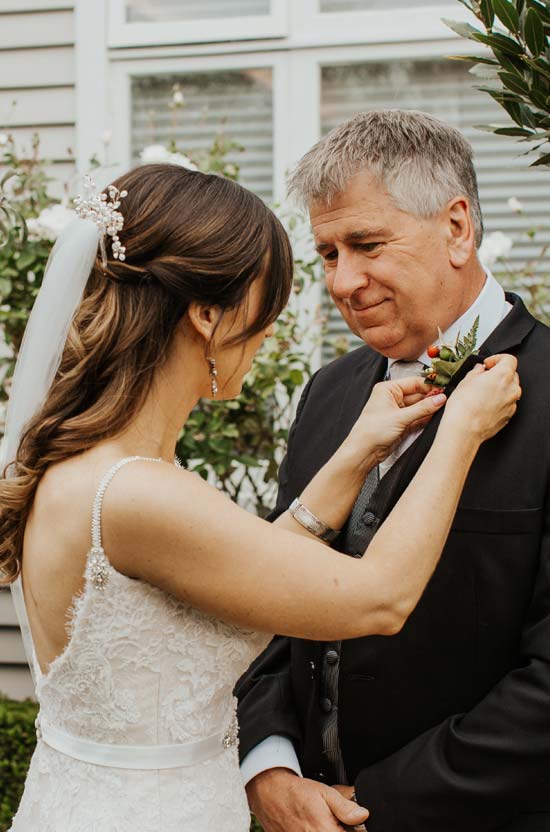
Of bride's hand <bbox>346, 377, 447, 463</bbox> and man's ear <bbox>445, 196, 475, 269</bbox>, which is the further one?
man's ear <bbox>445, 196, 475, 269</bbox>

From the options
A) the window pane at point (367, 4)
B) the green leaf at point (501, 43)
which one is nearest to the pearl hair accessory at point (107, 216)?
the green leaf at point (501, 43)


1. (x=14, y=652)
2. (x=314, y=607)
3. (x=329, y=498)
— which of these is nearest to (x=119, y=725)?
(x=314, y=607)

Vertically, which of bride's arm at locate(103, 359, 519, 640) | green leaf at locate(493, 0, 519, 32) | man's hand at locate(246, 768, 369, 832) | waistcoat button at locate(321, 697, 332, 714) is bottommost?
man's hand at locate(246, 768, 369, 832)

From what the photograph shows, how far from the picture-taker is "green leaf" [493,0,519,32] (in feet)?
6.94

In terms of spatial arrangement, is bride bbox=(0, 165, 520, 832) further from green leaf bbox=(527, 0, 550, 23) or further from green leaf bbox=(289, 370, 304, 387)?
green leaf bbox=(289, 370, 304, 387)

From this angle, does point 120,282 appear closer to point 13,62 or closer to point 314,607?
point 314,607

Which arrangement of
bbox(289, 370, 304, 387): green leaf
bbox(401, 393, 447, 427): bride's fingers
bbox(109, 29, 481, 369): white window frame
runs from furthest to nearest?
bbox(109, 29, 481, 369): white window frame < bbox(289, 370, 304, 387): green leaf < bbox(401, 393, 447, 427): bride's fingers

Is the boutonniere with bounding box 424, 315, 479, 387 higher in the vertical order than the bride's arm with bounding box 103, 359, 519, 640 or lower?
higher

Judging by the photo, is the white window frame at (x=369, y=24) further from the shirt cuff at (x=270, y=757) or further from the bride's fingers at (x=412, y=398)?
the shirt cuff at (x=270, y=757)

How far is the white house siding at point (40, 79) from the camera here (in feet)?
16.7

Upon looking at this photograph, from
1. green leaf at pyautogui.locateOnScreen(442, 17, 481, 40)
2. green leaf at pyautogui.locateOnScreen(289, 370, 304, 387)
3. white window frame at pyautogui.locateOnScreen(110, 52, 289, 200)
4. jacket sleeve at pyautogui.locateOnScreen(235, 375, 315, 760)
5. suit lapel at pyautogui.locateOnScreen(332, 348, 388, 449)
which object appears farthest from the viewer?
white window frame at pyautogui.locateOnScreen(110, 52, 289, 200)

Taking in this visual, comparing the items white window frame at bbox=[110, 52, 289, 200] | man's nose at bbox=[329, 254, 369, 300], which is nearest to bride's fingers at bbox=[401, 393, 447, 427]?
man's nose at bbox=[329, 254, 369, 300]

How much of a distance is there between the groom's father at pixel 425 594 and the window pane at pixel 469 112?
2431mm

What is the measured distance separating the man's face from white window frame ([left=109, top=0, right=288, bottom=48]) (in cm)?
266
